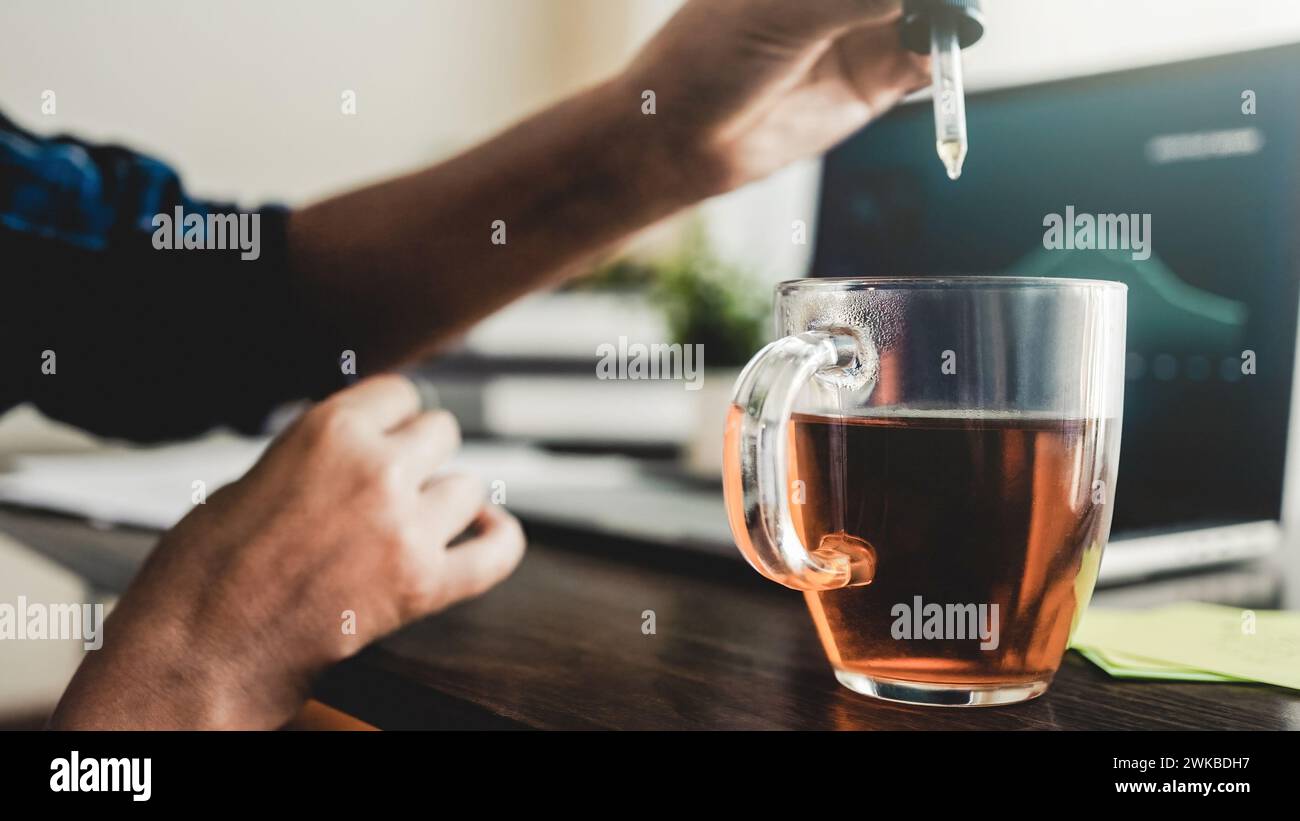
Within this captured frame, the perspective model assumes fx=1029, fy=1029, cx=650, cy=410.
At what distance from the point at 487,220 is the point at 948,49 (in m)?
0.33

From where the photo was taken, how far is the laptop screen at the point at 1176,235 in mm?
675

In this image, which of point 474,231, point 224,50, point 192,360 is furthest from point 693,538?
point 224,50

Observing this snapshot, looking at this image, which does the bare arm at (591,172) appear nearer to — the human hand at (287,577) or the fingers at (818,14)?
the fingers at (818,14)

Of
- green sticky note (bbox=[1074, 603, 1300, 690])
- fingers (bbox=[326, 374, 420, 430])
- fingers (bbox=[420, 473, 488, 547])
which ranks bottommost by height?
green sticky note (bbox=[1074, 603, 1300, 690])

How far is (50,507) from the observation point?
2.63 feet

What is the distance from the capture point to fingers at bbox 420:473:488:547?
520mm

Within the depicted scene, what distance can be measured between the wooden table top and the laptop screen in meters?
0.19

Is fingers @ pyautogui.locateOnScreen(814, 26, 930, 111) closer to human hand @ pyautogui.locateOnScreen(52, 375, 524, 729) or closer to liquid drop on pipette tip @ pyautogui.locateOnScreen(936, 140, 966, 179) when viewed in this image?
liquid drop on pipette tip @ pyautogui.locateOnScreen(936, 140, 966, 179)

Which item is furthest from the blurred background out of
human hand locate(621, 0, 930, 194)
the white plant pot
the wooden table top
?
human hand locate(621, 0, 930, 194)

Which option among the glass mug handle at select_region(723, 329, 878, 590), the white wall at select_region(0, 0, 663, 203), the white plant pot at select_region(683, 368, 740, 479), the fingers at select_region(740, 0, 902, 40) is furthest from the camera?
the white wall at select_region(0, 0, 663, 203)

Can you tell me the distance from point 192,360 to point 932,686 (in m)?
0.63

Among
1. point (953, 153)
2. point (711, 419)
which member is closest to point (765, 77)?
point (953, 153)

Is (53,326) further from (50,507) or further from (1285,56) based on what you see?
(1285,56)

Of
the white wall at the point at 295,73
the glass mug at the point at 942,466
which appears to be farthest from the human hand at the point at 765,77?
the white wall at the point at 295,73
